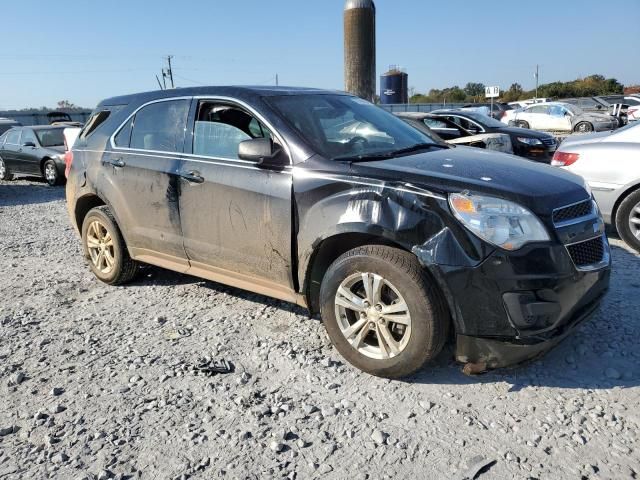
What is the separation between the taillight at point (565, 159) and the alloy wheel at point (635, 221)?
0.83 m

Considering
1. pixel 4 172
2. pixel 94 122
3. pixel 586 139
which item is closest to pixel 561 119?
pixel 586 139

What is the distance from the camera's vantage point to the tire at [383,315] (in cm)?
295

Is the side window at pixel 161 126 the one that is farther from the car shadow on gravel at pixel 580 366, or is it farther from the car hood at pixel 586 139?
the car hood at pixel 586 139

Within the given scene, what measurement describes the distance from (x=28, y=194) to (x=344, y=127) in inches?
415

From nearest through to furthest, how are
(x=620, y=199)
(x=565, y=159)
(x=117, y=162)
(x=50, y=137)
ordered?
(x=117, y=162)
(x=620, y=199)
(x=565, y=159)
(x=50, y=137)

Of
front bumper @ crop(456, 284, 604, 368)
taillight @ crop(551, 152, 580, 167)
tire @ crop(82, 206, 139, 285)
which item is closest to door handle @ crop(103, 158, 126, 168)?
tire @ crop(82, 206, 139, 285)

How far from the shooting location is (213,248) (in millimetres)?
4008

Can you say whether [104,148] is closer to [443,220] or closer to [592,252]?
[443,220]

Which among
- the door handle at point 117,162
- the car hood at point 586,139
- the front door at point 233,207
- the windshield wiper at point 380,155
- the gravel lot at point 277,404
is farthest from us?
the car hood at point 586,139

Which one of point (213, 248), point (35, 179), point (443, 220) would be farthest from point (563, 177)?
point (35, 179)

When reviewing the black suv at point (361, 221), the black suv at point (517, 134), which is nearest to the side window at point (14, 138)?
the black suv at point (517, 134)

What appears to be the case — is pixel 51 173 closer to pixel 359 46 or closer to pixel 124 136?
pixel 359 46

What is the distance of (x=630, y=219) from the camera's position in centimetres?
564

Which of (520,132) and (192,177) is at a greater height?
(520,132)
